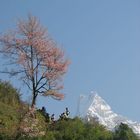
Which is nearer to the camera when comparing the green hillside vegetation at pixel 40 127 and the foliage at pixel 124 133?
the green hillside vegetation at pixel 40 127

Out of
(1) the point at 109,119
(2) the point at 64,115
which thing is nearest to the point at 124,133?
(2) the point at 64,115

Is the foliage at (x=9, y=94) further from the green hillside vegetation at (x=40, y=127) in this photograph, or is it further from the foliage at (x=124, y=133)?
the foliage at (x=124, y=133)

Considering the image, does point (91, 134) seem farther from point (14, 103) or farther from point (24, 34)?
point (24, 34)

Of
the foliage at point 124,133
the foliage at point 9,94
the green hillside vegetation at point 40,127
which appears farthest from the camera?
the foliage at point 9,94

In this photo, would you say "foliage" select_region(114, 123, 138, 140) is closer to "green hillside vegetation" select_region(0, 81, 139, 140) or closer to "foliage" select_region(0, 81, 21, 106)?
"green hillside vegetation" select_region(0, 81, 139, 140)

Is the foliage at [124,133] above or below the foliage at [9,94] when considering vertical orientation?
below

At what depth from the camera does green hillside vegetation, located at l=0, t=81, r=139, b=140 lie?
77.6 feet

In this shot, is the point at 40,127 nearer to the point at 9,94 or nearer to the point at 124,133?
the point at 9,94

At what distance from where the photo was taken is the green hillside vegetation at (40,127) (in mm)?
23641

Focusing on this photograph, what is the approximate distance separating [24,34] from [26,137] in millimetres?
9122

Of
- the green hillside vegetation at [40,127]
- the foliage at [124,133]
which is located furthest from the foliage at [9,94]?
the foliage at [124,133]

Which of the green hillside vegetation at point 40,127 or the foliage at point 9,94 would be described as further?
the foliage at point 9,94

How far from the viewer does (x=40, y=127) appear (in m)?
24.8

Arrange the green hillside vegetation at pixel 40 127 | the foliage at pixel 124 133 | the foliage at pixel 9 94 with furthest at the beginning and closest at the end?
the foliage at pixel 9 94, the foliage at pixel 124 133, the green hillside vegetation at pixel 40 127
